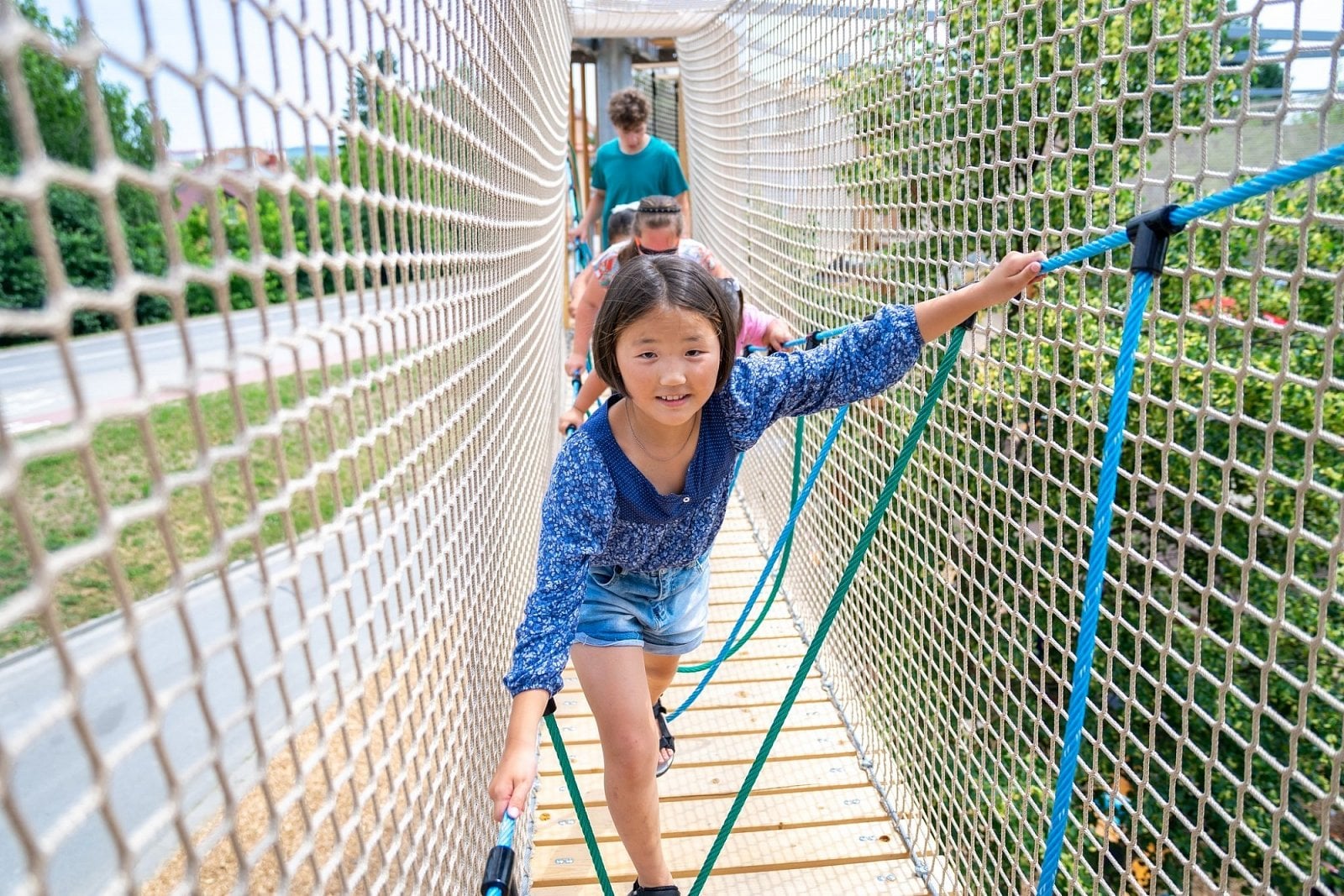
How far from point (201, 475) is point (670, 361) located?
81 cm

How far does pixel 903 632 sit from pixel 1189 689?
3.19 ft

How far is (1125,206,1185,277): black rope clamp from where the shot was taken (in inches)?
39.7

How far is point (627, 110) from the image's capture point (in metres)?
3.65

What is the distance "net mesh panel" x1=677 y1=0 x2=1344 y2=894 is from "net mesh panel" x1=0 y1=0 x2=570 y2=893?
811mm

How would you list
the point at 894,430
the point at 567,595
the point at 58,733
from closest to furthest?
1. the point at 567,595
2. the point at 894,430
3. the point at 58,733

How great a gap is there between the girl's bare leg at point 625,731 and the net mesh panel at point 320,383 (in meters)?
0.20

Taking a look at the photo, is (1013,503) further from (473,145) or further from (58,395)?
(58,395)

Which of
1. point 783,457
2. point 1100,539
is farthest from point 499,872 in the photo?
point 783,457

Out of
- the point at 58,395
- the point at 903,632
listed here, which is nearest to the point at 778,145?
the point at 903,632

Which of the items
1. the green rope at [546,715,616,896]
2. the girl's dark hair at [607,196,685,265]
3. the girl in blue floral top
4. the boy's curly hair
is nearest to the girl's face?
the girl in blue floral top

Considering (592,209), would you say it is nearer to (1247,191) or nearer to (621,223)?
(621,223)

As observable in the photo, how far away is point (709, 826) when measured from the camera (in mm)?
1985

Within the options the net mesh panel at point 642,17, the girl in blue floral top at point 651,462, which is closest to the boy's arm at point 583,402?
the girl in blue floral top at point 651,462

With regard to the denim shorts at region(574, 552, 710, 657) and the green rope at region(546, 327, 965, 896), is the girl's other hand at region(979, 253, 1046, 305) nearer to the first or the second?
the green rope at region(546, 327, 965, 896)
